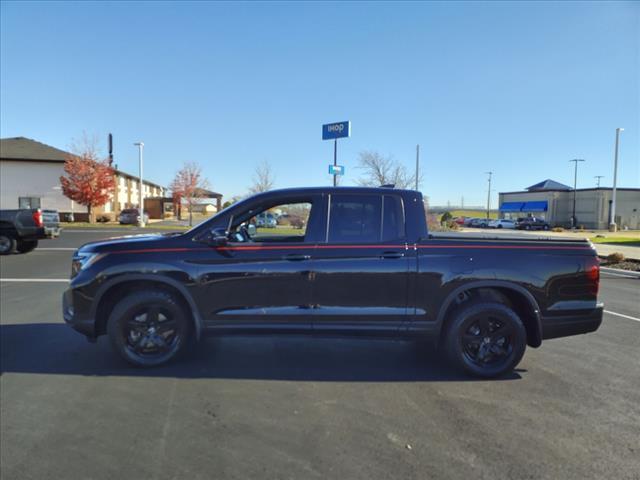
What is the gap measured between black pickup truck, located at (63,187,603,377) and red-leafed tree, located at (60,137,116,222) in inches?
1567

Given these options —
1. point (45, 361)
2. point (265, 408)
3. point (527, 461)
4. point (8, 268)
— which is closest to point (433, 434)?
point (527, 461)

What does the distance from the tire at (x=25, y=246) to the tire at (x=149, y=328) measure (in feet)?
45.0

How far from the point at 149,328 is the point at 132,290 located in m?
0.43

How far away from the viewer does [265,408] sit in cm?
348

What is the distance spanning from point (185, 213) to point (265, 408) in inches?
2657

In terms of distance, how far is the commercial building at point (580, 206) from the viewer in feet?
177

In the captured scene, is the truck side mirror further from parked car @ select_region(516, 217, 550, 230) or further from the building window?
parked car @ select_region(516, 217, 550, 230)

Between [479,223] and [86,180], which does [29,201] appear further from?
[479,223]

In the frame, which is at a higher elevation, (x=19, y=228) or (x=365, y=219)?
(x=365, y=219)

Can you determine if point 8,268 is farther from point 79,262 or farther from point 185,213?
point 185,213

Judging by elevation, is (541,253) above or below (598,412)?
above

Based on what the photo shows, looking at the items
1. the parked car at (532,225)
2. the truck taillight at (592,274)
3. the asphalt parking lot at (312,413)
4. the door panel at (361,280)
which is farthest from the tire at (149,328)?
the parked car at (532,225)

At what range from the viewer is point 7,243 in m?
14.5

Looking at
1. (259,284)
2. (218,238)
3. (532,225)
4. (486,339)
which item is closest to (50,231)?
(218,238)
